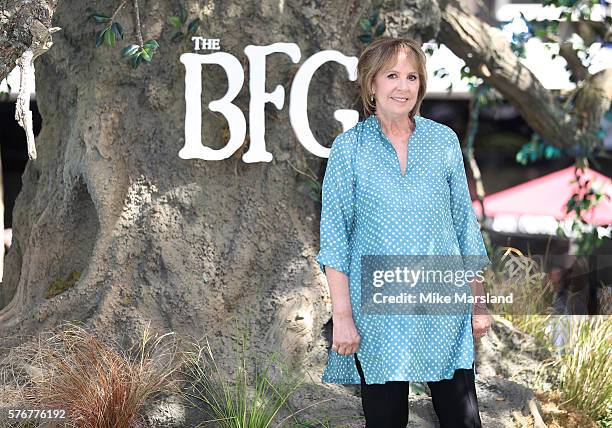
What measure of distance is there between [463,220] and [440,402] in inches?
25.3

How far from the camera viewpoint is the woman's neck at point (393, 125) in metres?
3.63

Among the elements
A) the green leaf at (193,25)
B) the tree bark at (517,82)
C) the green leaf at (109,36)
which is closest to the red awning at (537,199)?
the tree bark at (517,82)

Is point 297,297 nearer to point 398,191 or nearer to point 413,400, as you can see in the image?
point 413,400

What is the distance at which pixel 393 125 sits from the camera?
3646mm

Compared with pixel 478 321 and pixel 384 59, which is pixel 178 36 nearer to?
pixel 384 59

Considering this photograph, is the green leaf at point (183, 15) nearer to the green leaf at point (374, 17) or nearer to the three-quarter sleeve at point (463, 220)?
the green leaf at point (374, 17)

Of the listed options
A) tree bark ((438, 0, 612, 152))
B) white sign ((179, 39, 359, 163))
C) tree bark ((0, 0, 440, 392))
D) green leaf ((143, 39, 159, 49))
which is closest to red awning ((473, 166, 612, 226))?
tree bark ((438, 0, 612, 152))

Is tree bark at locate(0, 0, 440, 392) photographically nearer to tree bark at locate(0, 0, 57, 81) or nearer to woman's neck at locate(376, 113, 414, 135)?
tree bark at locate(0, 0, 57, 81)

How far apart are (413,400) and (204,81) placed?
1.90 metres

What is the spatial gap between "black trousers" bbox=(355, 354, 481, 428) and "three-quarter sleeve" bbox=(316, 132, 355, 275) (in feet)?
1.40

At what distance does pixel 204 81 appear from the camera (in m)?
5.20

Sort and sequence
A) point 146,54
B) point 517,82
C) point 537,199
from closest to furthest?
point 146,54 → point 517,82 → point 537,199

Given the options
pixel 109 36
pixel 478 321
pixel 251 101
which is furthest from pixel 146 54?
pixel 478 321

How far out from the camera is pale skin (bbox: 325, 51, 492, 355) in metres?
3.47
